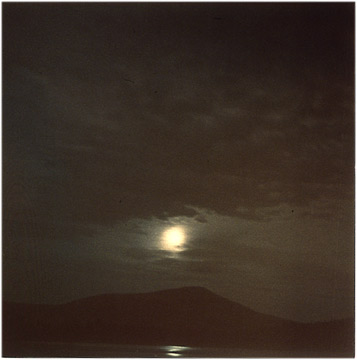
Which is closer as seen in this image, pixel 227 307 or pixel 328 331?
pixel 328 331

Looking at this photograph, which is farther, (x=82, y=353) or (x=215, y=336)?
(x=215, y=336)

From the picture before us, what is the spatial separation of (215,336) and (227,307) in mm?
852

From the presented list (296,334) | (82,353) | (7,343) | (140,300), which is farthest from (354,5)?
(296,334)

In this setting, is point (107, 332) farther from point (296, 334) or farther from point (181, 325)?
point (296, 334)

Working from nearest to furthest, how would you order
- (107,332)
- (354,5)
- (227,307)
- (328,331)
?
(354,5) < (328,331) < (107,332) < (227,307)

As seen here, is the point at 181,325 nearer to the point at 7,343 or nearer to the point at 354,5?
the point at 7,343

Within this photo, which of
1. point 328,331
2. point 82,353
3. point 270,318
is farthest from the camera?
point 328,331

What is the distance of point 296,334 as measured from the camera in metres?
13.1

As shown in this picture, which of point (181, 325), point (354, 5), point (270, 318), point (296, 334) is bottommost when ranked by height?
point (296, 334)

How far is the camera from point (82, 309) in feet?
31.8

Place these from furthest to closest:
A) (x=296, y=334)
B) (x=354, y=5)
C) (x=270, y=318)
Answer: (x=296, y=334), (x=270, y=318), (x=354, y=5)

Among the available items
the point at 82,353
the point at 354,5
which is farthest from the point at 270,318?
the point at 354,5

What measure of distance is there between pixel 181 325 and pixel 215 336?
1021 millimetres

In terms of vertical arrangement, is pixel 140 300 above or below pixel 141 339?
above
